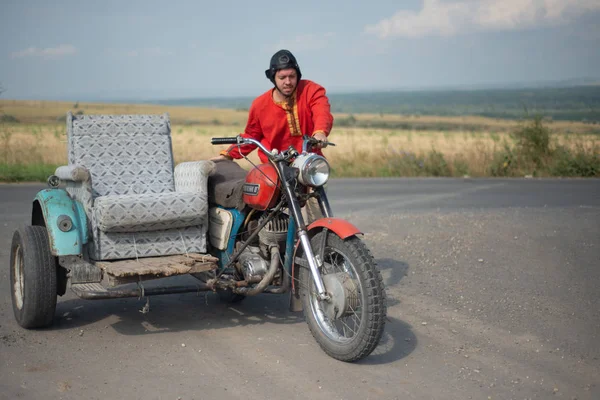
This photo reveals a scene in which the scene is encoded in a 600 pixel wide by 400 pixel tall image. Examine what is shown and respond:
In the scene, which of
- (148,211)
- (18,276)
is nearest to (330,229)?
(148,211)

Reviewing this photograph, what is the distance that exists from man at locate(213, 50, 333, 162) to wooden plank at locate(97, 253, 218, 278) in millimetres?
1074

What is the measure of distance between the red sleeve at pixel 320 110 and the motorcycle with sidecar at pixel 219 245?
37 centimetres

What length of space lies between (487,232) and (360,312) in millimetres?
5272

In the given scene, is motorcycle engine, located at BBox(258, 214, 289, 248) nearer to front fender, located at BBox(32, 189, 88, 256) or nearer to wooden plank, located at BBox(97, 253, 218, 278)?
wooden plank, located at BBox(97, 253, 218, 278)

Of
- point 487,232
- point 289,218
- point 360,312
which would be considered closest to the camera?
point 360,312

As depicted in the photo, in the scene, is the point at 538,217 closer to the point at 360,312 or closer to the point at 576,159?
the point at 360,312

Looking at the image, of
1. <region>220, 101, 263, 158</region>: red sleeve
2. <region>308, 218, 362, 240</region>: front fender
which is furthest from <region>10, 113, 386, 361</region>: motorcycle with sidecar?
<region>220, 101, 263, 158</region>: red sleeve

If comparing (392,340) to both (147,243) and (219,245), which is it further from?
(147,243)

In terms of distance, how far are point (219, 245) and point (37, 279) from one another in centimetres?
142

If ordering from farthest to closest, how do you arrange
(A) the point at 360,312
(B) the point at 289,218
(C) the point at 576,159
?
(C) the point at 576,159 → (B) the point at 289,218 → (A) the point at 360,312

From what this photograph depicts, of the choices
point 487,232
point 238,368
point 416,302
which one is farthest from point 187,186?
point 487,232

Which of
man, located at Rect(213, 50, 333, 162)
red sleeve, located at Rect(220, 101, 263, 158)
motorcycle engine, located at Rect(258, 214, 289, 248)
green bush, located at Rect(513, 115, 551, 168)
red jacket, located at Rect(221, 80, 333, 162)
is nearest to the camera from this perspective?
motorcycle engine, located at Rect(258, 214, 289, 248)

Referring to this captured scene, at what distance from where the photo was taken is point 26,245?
5.54 meters

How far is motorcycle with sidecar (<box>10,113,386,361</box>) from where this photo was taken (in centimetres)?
484
